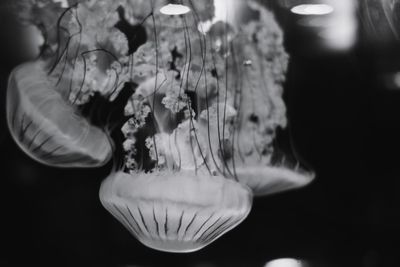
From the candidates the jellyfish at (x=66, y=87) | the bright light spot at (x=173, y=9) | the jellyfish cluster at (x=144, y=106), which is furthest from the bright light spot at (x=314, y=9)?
the jellyfish at (x=66, y=87)

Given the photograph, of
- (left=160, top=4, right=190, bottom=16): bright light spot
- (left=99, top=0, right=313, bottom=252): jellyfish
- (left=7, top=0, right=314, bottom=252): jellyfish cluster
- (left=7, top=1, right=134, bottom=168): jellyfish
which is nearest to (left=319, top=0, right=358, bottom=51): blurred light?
(left=99, top=0, right=313, bottom=252): jellyfish

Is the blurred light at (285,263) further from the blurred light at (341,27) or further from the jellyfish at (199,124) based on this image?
the blurred light at (341,27)

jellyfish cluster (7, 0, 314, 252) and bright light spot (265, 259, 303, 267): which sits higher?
jellyfish cluster (7, 0, 314, 252)

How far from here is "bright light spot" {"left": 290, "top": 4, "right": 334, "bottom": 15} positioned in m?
1.56

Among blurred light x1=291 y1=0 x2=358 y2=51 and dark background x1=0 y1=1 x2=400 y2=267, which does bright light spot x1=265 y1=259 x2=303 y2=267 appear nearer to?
dark background x1=0 y1=1 x2=400 y2=267

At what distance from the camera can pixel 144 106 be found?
1315mm

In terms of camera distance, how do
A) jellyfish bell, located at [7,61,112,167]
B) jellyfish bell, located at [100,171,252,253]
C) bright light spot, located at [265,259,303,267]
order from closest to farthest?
1. jellyfish bell, located at [100,171,252,253]
2. jellyfish bell, located at [7,61,112,167]
3. bright light spot, located at [265,259,303,267]

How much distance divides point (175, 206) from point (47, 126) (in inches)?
15.1

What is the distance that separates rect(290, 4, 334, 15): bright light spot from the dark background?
4 cm

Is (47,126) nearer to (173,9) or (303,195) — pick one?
(173,9)

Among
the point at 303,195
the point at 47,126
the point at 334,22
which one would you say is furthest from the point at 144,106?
the point at 334,22

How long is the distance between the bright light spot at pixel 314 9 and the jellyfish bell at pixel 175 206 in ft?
1.79

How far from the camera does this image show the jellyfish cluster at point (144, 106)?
128 cm

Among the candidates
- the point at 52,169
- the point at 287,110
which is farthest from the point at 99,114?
the point at 287,110
